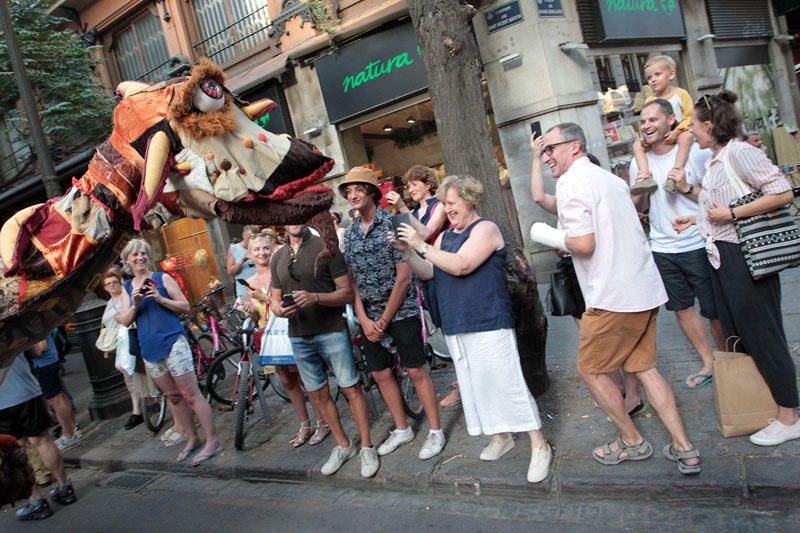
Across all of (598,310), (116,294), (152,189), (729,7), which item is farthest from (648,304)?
(729,7)

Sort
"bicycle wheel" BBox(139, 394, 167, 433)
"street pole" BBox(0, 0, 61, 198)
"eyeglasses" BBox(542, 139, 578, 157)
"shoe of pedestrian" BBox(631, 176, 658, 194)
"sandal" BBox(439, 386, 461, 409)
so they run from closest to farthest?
"eyeglasses" BBox(542, 139, 578, 157) → "shoe of pedestrian" BBox(631, 176, 658, 194) → "sandal" BBox(439, 386, 461, 409) → "street pole" BBox(0, 0, 61, 198) → "bicycle wheel" BBox(139, 394, 167, 433)

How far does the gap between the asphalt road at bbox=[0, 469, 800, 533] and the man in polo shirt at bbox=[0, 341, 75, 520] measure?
0.45 ft

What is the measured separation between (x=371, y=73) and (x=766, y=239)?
8545 mm

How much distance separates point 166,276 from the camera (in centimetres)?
545

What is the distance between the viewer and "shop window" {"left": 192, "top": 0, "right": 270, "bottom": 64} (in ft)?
40.7

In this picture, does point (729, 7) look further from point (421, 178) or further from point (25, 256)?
point (25, 256)

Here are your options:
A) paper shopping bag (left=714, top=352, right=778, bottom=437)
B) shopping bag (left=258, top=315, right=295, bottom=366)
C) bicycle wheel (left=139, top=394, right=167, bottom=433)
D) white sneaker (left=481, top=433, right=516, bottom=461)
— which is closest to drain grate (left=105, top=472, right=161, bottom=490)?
bicycle wheel (left=139, top=394, right=167, bottom=433)

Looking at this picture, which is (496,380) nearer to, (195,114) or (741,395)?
(741,395)

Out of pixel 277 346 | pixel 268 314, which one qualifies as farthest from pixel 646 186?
pixel 268 314

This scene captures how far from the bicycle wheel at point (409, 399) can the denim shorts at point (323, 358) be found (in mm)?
648

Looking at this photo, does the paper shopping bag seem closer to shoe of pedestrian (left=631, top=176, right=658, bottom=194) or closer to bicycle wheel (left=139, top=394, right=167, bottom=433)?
shoe of pedestrian (left=631, top=176, right=658, bottom=194)

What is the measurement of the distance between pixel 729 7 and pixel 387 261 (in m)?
11.5

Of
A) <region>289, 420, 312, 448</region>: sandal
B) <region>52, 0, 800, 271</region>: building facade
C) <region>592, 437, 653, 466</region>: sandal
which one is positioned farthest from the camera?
<region>52, 0, 800, 271</region>: building facade

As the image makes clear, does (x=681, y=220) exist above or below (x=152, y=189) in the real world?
below
